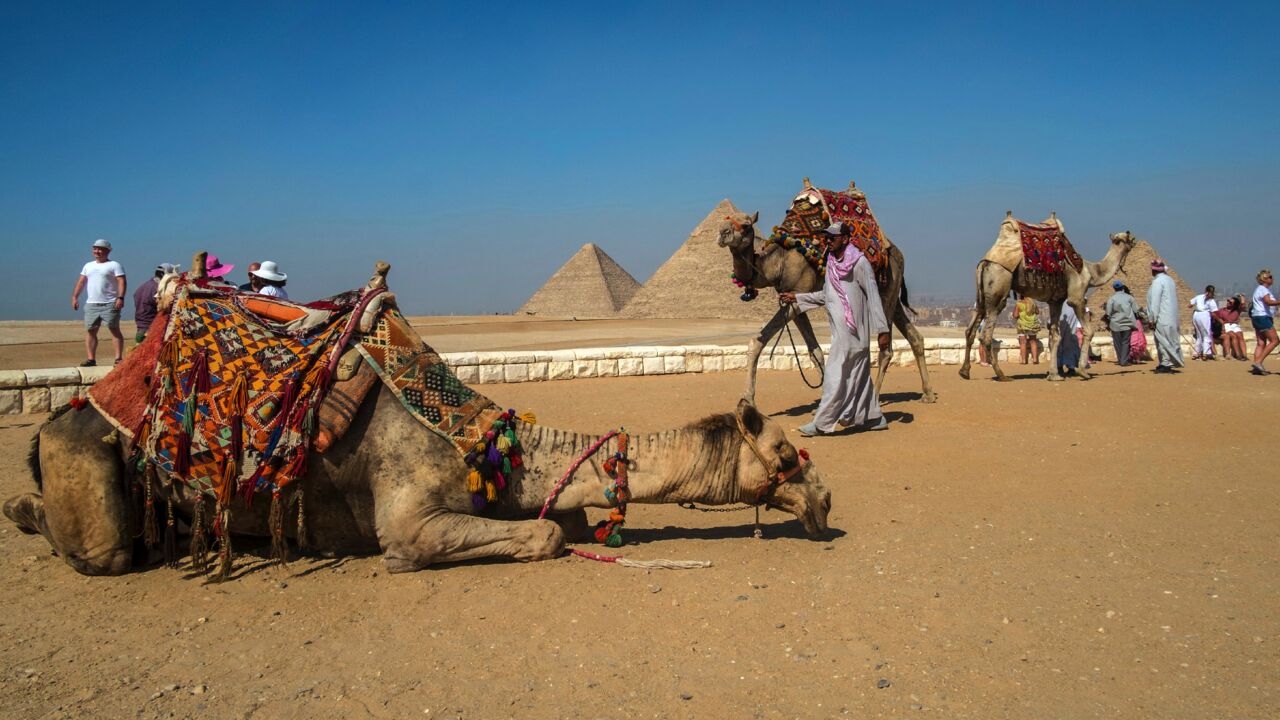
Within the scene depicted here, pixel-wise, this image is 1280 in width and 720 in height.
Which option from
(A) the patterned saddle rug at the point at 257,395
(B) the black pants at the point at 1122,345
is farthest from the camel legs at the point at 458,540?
(B) the black pants at the point at 1122,345

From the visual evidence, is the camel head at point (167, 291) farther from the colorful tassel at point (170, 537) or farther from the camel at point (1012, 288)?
the camel at point (1012, 288)

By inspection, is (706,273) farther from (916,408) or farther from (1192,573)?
(1192,573)

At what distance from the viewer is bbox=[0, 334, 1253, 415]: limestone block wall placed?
10.4m

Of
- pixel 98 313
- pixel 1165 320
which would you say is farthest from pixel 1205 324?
pixel 98 313

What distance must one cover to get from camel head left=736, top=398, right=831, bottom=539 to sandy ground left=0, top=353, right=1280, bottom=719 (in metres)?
0.30

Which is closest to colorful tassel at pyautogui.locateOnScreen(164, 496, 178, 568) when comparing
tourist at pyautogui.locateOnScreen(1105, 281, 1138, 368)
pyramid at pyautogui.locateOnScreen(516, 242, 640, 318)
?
tourist at pyautogui.locateOnScreen(1105, 281, 1138, 368)

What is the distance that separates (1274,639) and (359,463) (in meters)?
4.09

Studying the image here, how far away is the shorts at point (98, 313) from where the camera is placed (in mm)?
12273

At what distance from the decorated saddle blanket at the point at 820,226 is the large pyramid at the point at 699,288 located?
3842 centimetres

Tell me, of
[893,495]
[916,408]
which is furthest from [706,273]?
[893,495]

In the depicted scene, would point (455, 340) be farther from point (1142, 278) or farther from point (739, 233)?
point (1142, 278)

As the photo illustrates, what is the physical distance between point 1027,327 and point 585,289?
4671cm

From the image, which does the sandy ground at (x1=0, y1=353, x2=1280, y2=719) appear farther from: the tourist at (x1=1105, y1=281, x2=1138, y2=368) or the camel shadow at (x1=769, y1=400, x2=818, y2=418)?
the tourist at (x1=1105, y1=281, x2=1138, y2=368)

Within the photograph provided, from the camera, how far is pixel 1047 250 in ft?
43.6
